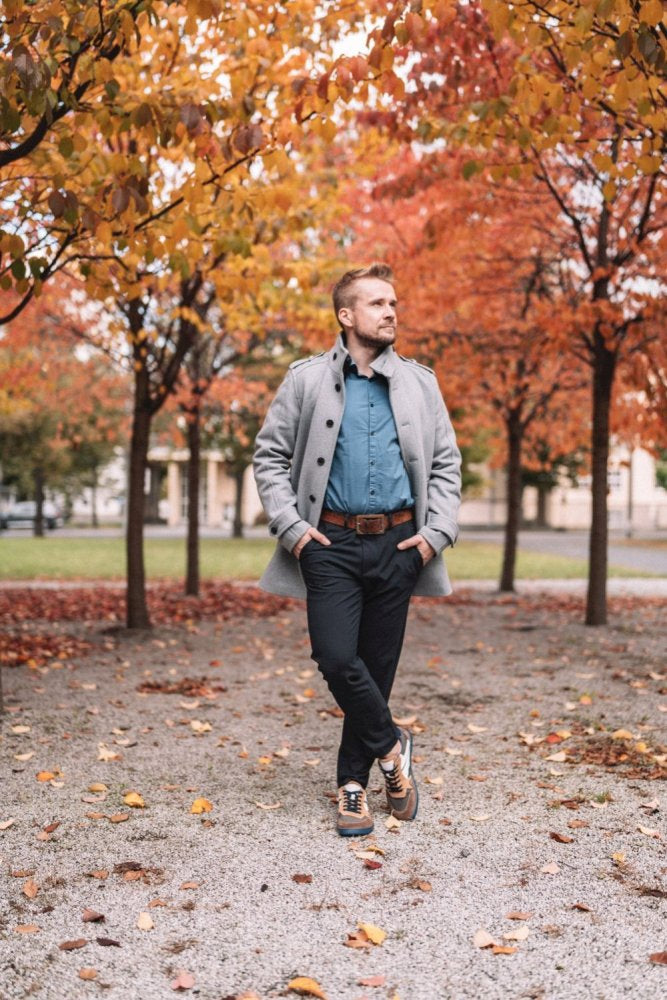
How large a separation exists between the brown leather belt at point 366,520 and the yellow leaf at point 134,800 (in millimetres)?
1624

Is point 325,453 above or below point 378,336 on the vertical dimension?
below

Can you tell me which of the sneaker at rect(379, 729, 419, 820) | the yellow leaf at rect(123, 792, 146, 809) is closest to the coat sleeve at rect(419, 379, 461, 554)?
the sneaker at rect(379, 729, 419, 820)

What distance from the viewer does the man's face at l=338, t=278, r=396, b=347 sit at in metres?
3.85

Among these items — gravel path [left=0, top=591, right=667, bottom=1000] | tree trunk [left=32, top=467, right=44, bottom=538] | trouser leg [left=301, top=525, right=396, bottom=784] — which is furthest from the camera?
tree trunk [left=32, top=467, right=44, bottom=538]

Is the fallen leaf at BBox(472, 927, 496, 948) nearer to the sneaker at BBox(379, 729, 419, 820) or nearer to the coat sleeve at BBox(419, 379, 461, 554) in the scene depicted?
the sneaker at BBox(379, 729, 419, 820)

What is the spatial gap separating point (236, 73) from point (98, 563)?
15954 millimetres

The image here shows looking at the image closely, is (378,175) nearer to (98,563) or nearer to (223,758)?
(223,758)

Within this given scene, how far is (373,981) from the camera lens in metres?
2.74

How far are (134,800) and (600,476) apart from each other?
7.27 metres

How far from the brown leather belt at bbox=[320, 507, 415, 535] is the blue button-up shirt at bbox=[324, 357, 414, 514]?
0.9 inches

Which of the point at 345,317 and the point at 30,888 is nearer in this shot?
the point at 30,888

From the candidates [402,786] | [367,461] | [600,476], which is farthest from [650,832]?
[600,476]

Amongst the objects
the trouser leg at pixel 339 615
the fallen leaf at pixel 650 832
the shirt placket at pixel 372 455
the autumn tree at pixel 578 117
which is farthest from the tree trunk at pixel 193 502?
the fallen leaf at pixel 650 832

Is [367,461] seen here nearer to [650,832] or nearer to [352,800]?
[352,800]
